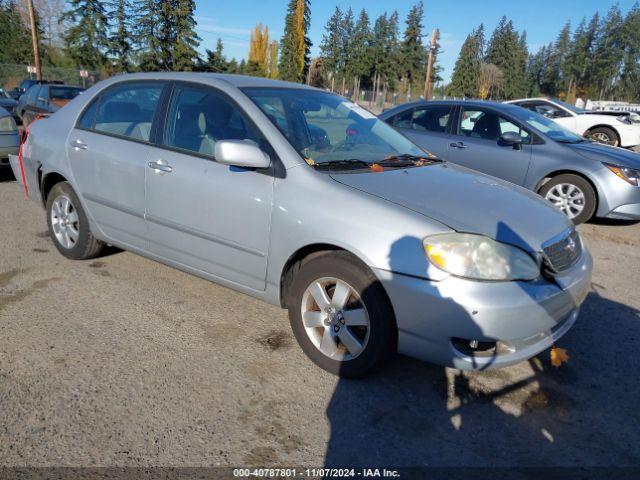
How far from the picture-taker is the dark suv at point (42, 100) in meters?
15.3

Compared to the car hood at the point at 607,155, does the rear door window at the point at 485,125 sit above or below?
above

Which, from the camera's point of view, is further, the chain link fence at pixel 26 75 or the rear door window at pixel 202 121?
the chain link fence at pixel 26 75

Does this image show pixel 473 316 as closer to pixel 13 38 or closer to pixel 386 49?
pixel 13 38

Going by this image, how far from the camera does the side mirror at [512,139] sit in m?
6.43

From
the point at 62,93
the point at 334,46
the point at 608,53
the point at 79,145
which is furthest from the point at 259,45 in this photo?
the point at 79,145

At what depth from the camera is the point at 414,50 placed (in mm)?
71562

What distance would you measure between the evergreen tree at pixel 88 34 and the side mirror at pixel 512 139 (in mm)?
47836

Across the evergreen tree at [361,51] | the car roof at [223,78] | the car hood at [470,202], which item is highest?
the evergreen tree at [361,51]

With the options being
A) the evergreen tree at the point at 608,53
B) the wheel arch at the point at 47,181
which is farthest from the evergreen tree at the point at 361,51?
the wheel arch at the point at 47,181

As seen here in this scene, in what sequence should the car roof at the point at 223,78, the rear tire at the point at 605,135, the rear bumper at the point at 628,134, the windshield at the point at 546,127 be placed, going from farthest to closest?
the rear tire at the point at 605,135, the rear bumper at the point at 628,134, the windshield at the point at 546,127, the car roof at the point at 223,78

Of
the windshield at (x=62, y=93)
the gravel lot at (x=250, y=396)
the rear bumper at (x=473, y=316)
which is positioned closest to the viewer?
the gravel lot at (x=250, y=396)

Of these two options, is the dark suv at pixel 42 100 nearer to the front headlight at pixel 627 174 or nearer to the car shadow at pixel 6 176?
the car shadow at pixel 6 176

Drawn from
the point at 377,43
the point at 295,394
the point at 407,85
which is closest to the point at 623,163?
the point at 295,394

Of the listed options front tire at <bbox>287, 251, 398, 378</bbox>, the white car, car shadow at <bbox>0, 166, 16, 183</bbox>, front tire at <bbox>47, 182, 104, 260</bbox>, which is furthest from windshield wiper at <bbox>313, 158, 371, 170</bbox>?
the white car
